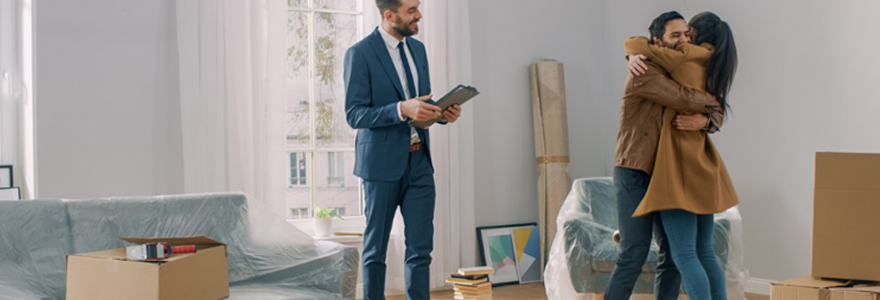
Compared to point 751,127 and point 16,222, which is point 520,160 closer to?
point 751,127

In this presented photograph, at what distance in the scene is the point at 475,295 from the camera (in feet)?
12.9

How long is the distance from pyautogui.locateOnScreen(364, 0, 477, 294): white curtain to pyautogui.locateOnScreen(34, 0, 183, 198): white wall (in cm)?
119

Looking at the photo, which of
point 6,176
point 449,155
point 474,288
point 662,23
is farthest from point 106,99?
point 662,23

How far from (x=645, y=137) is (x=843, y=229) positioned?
2.28 feet

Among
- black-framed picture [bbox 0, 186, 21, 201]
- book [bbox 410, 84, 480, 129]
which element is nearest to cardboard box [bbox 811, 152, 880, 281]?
book [bbox 410, 84, 480, 129]

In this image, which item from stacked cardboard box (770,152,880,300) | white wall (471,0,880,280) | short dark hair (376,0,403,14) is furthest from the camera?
white wall (471,0,880,280)

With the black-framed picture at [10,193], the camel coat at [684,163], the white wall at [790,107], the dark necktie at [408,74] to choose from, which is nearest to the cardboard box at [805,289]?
the camel coat at [684,163]

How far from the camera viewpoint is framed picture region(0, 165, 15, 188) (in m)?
3.88

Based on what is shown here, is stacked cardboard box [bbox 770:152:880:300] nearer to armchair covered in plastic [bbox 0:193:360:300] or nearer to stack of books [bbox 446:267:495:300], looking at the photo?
armchair covered in plastic [bbox 0:193:360:300]

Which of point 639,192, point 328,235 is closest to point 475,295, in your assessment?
point 328,235

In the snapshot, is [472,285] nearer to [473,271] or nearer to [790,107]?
[473,271]

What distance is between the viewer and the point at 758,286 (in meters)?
4.53

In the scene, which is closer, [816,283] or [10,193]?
[816,283]

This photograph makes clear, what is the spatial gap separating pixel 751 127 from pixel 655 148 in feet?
6.46
